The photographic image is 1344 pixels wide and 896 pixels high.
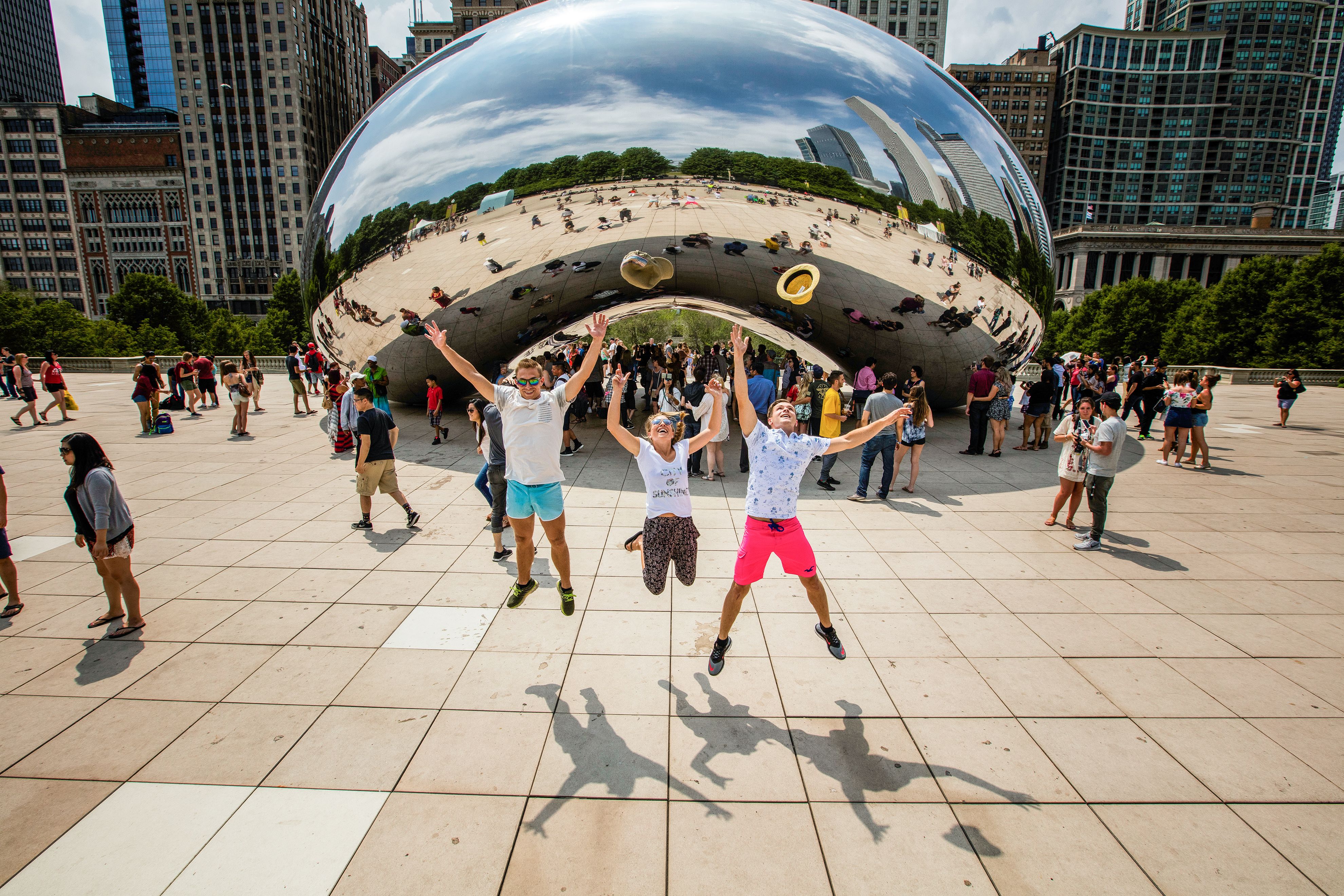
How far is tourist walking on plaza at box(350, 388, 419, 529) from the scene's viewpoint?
711cm

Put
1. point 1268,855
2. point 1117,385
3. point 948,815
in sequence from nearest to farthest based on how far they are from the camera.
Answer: point 1268,855 → point 948,815 → point 1117,385

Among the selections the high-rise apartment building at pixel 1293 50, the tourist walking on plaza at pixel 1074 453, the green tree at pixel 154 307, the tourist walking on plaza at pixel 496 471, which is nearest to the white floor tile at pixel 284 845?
the tourist walking on plaza at pixel 496 471

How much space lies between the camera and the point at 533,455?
451 centimetres

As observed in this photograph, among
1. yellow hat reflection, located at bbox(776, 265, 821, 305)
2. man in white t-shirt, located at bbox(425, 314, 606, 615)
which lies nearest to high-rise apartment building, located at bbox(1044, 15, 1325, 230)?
yellow hat reflection, located at bbox(776, 265, 821, 305)

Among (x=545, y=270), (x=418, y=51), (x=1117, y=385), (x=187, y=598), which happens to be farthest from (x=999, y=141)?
(x=418, y=51)

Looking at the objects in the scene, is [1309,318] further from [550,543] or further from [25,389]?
[25,389]

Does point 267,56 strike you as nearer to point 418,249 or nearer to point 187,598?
point 418,249

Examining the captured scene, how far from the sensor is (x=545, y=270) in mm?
10680

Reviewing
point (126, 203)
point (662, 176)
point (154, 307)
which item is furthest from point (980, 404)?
point (126, 203)

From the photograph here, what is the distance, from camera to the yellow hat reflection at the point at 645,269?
34.8 ft

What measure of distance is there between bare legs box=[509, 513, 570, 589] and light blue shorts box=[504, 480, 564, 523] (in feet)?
0.11

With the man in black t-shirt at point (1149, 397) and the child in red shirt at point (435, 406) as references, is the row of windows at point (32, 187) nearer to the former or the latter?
the child in red shirt at point (435, 406)

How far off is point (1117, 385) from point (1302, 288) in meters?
36.6

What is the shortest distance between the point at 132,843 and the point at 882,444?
8139 mm
